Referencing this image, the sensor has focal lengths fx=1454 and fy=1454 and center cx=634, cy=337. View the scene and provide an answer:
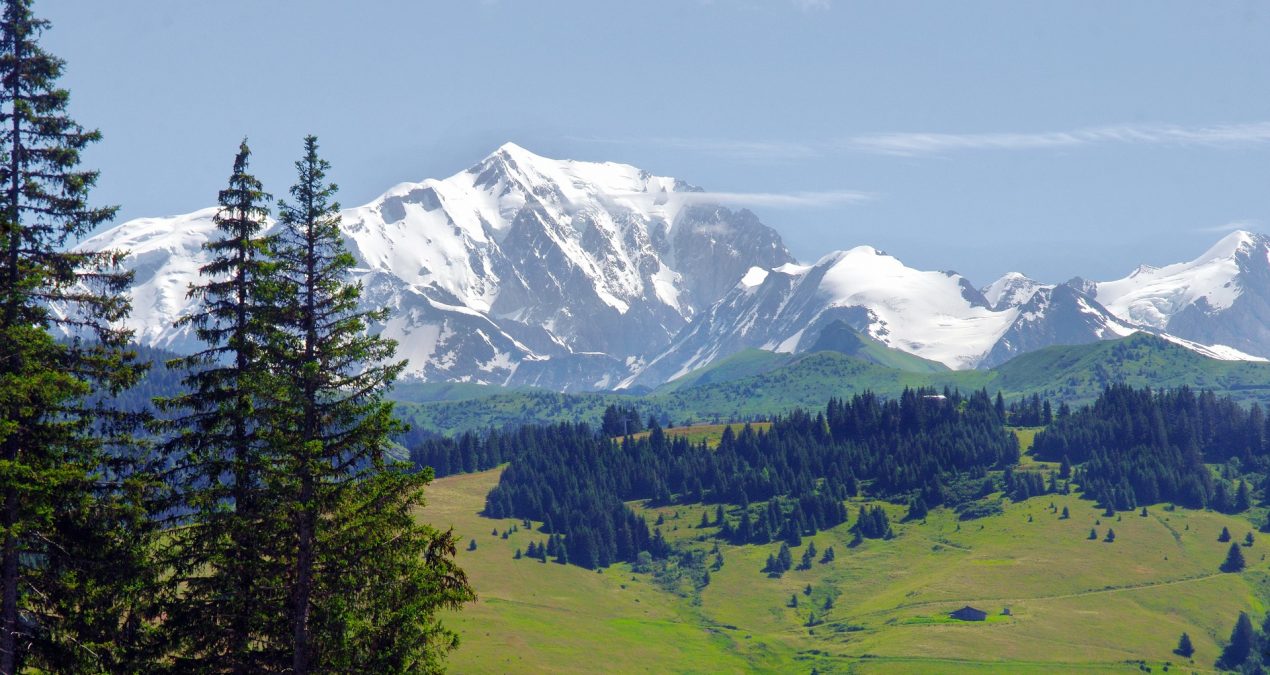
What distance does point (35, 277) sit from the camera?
153 ft

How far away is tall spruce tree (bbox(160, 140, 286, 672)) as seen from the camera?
47375 mm

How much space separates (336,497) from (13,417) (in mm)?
10340

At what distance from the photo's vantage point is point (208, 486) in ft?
160

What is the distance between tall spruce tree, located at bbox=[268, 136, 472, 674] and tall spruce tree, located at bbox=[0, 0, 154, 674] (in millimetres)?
5503

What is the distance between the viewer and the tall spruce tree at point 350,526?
153 ft

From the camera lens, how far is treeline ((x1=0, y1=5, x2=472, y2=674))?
1818 inches

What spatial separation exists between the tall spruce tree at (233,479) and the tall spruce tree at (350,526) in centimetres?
95

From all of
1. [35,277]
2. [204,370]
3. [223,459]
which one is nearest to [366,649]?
[223,459]

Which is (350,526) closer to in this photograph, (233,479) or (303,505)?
(303,505)

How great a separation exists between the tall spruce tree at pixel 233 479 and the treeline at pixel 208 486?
0.08 m

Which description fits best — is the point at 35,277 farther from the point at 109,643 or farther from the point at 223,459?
the point at 109,643

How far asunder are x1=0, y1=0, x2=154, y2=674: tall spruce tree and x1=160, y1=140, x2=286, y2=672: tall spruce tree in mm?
1606

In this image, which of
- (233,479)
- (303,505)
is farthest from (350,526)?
(233,479)

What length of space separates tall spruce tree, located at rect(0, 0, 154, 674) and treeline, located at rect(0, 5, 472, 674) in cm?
6
